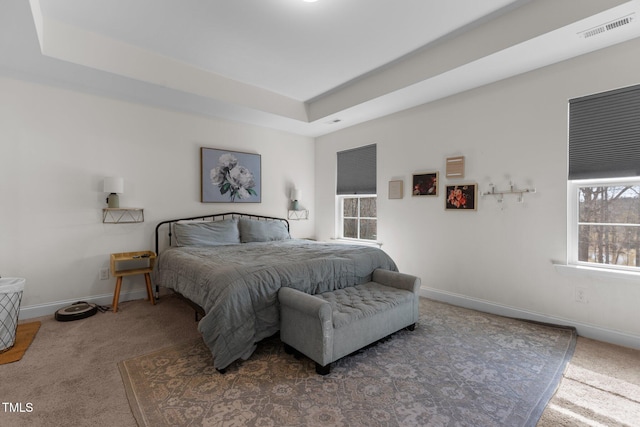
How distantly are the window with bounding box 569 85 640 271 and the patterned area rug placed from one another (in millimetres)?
834

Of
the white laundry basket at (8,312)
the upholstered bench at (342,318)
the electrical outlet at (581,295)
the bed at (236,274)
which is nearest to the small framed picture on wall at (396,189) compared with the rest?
the bed at (236,274)

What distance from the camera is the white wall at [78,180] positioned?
2.99m

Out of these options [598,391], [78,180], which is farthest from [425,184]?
[78,180]

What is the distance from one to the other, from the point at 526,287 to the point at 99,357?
393cm

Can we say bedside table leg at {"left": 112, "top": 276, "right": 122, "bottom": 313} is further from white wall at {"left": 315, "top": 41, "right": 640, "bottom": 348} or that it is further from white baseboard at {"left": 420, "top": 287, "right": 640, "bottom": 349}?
white baseboard at {"left": 420, "top": 287, "right": 640, "bottom": 349}

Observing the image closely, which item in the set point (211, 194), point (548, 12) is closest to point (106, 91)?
point (211, 194)

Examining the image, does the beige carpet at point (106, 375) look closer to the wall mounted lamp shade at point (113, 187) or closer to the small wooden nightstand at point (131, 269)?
the small wooden nightstand at point (131, 269)

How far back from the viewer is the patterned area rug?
5.34 ft

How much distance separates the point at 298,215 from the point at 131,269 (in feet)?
8.85

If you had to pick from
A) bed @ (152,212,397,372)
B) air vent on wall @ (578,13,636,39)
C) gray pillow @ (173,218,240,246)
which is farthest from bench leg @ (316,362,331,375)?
air vent on wall @ (578,13,636,39)

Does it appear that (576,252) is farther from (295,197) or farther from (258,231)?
(295,197)

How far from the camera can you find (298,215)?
532cm

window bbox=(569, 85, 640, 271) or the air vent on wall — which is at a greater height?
the air vent on wall

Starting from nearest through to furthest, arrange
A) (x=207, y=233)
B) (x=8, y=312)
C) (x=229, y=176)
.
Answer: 1. (x=8, y=312)
2. (x=207, y=233)
3. (x=229, y=176)
